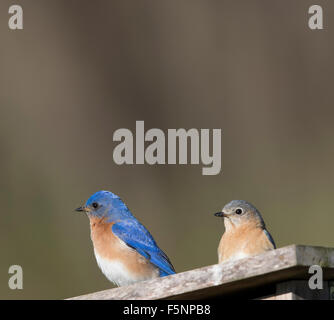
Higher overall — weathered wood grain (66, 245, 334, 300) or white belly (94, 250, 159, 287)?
weathered wood grain (66, 245, 334, 300)

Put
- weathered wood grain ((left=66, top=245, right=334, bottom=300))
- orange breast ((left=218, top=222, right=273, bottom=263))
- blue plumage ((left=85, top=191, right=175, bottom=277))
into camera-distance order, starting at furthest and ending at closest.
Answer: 1. blue plumage ((left=85, top=191, right=175, bottom=277))
2. orange breast ((left=218, top=222, right=273, bottom=263))
3. weathered wood grain ((left=66, top=245, right=334, bottom=300))

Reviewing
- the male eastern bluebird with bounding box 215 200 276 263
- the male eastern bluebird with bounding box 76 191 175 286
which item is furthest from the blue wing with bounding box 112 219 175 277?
the male eastern bluebird with bounding box 215 200 276 263

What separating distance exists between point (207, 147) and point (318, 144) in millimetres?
1068

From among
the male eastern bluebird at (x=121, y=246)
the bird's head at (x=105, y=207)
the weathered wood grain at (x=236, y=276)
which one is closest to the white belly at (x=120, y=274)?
the male eastern bluebird at (x=121, y=246)

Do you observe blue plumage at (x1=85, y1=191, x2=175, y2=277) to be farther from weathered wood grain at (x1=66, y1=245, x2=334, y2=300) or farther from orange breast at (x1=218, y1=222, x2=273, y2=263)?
weathered wood grain at (x1=66, y1=245, x2=334, y2=300)

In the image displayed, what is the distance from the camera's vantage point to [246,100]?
9.48 metres

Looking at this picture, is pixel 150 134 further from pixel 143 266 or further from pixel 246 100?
pixel 143 266

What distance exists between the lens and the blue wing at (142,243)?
25.2 feet

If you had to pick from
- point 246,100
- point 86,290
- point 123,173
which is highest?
point 246,100

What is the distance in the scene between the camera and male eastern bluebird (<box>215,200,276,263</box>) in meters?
7.10

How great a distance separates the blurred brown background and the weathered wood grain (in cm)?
284

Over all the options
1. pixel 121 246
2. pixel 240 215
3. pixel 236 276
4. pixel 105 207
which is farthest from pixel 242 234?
pixel 236 276

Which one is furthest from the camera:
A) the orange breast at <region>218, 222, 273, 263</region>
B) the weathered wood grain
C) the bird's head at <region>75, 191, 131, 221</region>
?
the bird's head at <region>75, 191, 131, 221</region>
